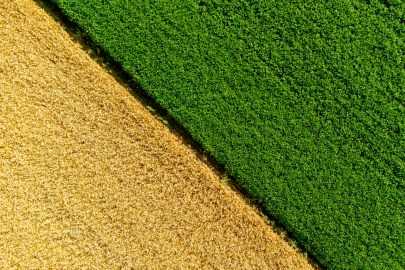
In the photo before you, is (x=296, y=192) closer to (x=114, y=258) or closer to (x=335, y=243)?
(x=335, y=243)

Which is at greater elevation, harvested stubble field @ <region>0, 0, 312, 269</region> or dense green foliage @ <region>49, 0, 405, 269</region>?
dense green foliage @ <region>49, 0, 405, 269</region>

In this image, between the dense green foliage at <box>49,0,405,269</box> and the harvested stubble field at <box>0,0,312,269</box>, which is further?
the harvested stubble field at <box>0,0,312,269</box>

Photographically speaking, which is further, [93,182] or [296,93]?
[93,182]

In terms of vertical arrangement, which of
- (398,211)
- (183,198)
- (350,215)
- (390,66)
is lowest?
(183,198)

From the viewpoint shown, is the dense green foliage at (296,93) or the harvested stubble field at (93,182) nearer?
the dense green foliage at (296,93)

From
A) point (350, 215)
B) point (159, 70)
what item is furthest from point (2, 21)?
point (350, 215)
